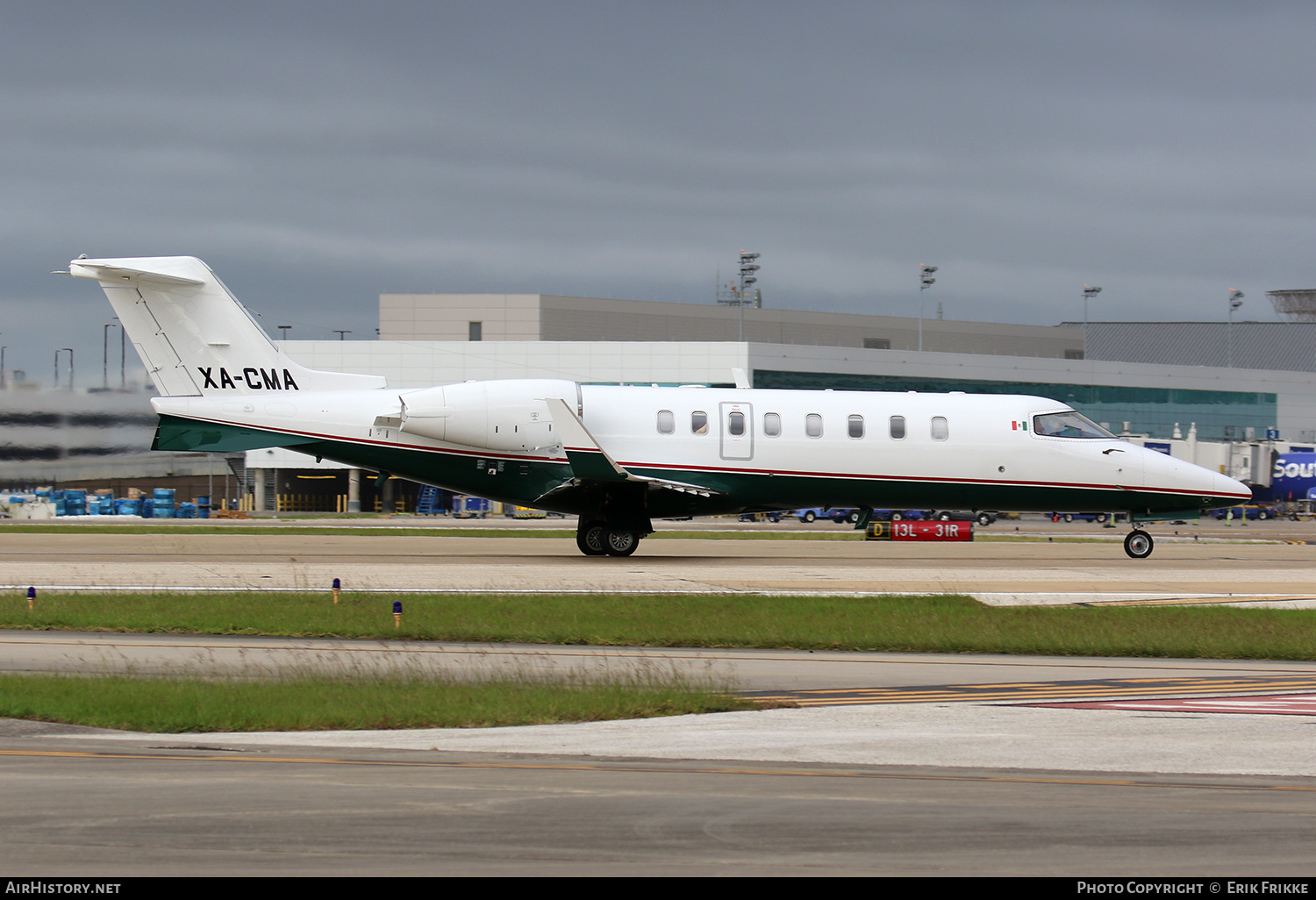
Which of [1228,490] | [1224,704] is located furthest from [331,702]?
[1228,490]

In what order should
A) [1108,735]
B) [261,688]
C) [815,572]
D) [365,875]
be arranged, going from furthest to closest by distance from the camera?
1. [815,572]
2. [261,688]
3. [1108,735]
4. [365,875]

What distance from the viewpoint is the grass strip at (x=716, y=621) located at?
14.6 m

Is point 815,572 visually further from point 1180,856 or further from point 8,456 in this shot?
point 8,456

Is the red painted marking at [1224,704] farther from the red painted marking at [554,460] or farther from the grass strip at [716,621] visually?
the red painted marking at [554,460]

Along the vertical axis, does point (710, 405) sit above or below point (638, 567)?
above

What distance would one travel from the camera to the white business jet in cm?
2600

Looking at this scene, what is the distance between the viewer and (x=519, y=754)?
8.41 meters

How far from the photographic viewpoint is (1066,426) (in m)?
28.1

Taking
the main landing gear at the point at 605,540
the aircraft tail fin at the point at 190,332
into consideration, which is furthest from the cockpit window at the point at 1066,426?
the aircraft tail fin at the point at 190,332

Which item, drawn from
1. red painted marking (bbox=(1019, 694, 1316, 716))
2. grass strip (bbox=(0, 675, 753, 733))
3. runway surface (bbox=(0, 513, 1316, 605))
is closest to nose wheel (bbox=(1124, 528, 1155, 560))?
runway surface (bbox=(0, 513, 1316, 605))

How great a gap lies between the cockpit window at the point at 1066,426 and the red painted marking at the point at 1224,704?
55.3ft

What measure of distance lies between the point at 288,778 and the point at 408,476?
19741 millimetres

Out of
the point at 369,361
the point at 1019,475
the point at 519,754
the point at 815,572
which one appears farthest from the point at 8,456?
the point at 369,361

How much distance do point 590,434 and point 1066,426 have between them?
38.1 feet
